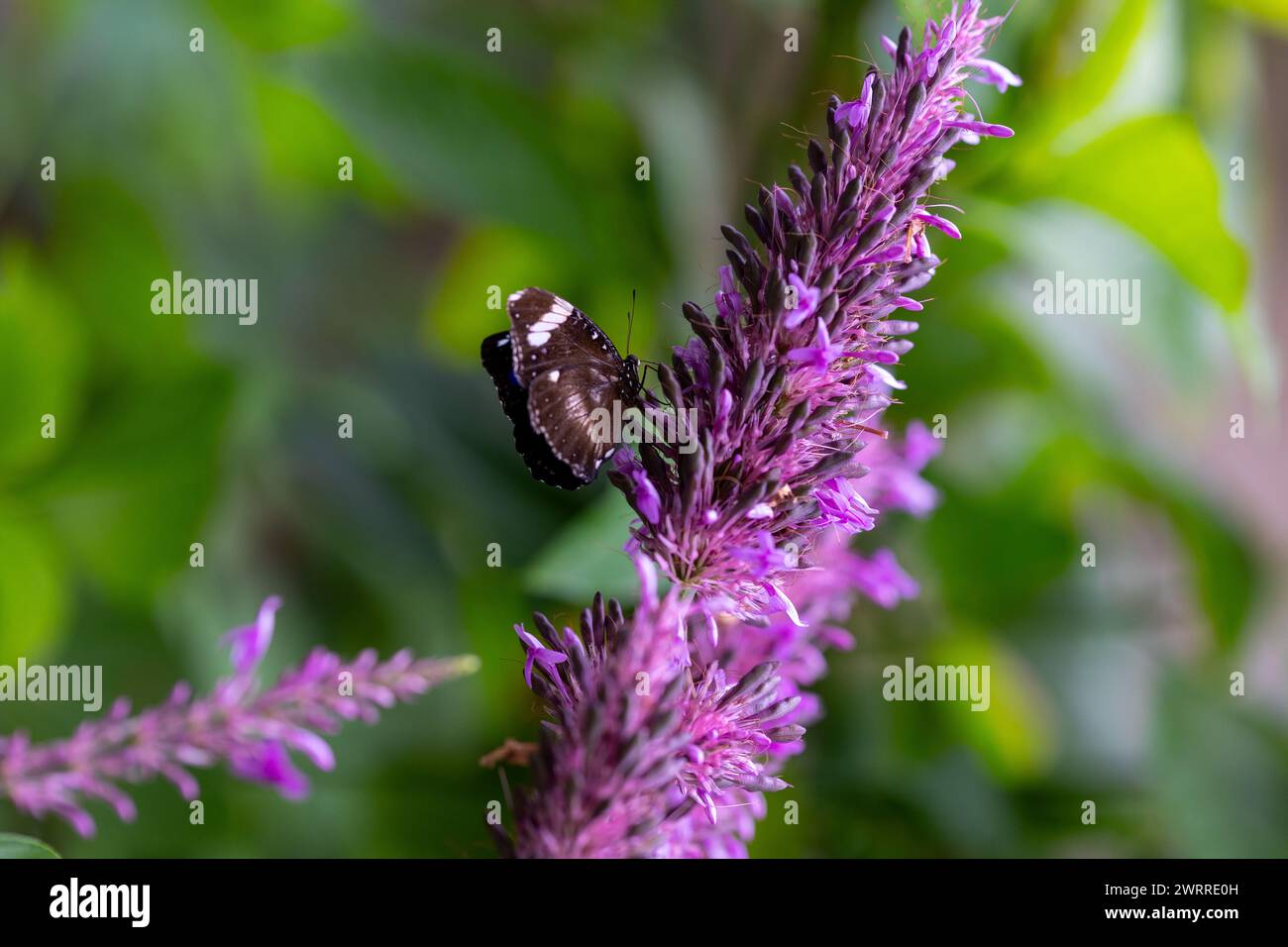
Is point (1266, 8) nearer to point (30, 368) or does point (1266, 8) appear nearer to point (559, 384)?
point (559, 384)

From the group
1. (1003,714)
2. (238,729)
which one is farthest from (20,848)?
(1003,714)

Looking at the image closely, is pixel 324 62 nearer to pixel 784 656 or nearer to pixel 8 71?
pixel 8 71

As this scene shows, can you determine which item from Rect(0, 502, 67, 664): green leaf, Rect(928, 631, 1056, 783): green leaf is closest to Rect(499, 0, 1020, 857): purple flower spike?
Rect(0, 502, 67, 664): green leaf

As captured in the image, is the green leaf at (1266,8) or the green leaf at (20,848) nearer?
the green leaf at (20,848)

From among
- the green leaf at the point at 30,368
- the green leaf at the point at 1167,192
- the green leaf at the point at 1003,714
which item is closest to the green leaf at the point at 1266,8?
the green leaf at the point at 1167,192

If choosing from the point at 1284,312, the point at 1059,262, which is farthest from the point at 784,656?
the point at 1284,312

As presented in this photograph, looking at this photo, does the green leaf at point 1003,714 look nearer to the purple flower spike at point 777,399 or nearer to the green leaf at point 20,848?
the purple flower spike at point 777,399

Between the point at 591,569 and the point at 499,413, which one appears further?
the point at 499,413
